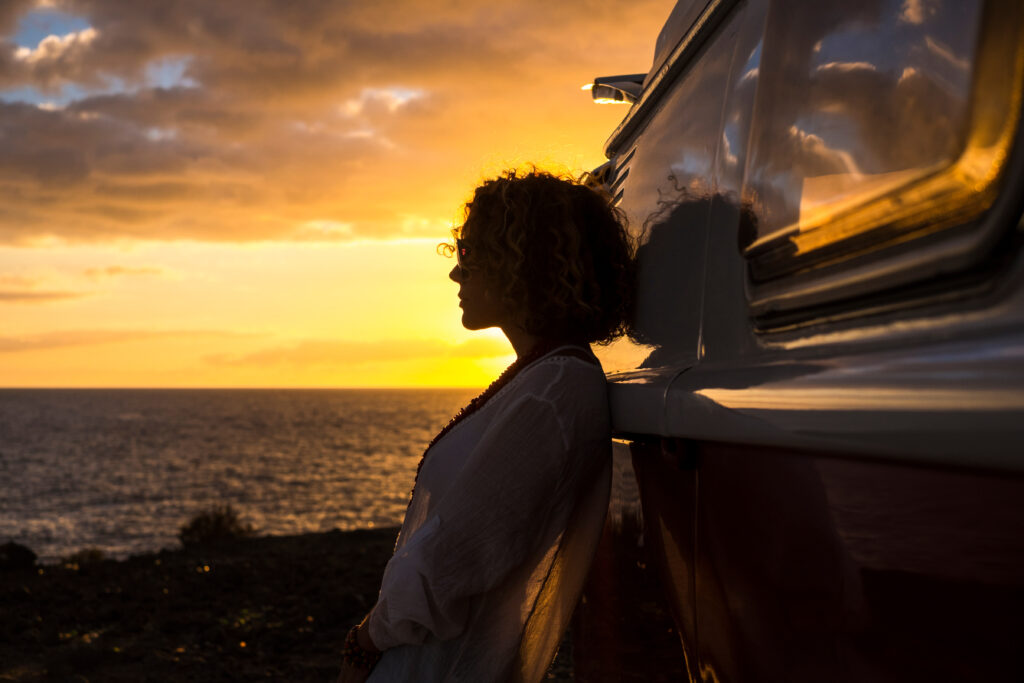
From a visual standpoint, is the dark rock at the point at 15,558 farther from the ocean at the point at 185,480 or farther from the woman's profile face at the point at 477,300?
the woman's profile face at the point at 477,300

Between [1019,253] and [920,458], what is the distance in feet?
0.63

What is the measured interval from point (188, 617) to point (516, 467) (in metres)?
6.48

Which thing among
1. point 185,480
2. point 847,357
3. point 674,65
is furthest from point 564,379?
point 185,480

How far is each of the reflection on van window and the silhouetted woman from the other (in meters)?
0.73

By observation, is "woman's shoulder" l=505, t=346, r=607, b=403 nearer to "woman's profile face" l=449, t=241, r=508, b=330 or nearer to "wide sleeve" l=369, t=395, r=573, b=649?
"wide sleeve" l=369, t=395, r=573, b=649

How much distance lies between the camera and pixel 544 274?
2.08 m

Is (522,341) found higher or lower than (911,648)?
higher

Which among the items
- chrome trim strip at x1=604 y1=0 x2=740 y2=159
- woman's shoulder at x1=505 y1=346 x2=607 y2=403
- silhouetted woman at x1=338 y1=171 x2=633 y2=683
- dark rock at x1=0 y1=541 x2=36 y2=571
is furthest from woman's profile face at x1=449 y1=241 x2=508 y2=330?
dark rock at x1=0 y1=541 x2=36 y2=571

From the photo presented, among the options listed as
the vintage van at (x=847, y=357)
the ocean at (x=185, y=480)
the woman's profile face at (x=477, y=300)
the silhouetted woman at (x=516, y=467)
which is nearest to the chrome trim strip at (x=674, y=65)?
the vintage van at (x=847, y=357)

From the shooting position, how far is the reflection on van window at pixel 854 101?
816 millimetres

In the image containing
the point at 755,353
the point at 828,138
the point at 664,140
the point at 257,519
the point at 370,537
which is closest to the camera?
the point at 828,138

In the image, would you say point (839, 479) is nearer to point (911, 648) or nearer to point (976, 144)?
point (911, 648)

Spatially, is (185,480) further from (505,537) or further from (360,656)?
(505,537)

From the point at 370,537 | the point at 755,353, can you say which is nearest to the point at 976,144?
the point at 755,353
